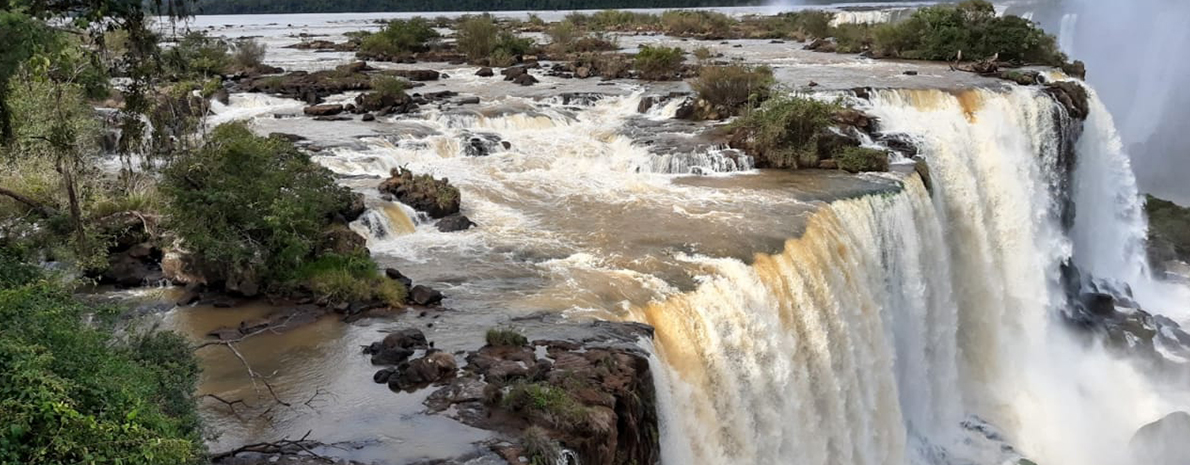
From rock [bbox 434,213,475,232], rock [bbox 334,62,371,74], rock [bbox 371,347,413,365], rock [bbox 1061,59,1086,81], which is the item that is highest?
rock [bbox 1061,59,1086,81]

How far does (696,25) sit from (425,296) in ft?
163

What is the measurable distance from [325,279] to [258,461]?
4797 mm

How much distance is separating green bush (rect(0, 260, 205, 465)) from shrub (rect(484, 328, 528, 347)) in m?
3.78

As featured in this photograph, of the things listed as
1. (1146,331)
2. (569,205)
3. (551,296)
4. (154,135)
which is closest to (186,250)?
(154,135)

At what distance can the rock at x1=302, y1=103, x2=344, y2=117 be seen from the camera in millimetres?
24375

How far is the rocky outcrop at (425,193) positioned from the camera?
15922 mm

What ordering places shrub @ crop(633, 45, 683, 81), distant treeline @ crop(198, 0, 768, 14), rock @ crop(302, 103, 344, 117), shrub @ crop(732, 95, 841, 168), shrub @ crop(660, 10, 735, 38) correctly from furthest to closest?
distant treeline @ crop(198, 0, 768, 14)
shrub @ crop(660, 10, 735, 38)
shrub @ crop(633, 45, 683, 81)
rock @ crop(302, 103, 344, 117)
shrub @ crop(732, 95, 841, 168)

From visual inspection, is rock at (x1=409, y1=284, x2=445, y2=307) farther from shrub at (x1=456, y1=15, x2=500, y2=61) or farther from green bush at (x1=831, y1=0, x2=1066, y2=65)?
shrub at (x1=456, y1=15, x2=500, y2=61)

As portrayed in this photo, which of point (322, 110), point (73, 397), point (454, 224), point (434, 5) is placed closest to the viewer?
point (73, 397)

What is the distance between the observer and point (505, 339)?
10508 mm

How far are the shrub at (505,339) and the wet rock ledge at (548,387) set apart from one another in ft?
0.04

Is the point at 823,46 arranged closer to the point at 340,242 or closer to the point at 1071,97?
the point at 1071,97

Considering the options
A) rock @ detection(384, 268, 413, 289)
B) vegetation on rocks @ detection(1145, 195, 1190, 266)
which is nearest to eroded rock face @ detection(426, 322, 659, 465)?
rock @ detection(384, 268, 413, 289)

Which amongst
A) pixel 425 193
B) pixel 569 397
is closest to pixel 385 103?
pixel 425 193
